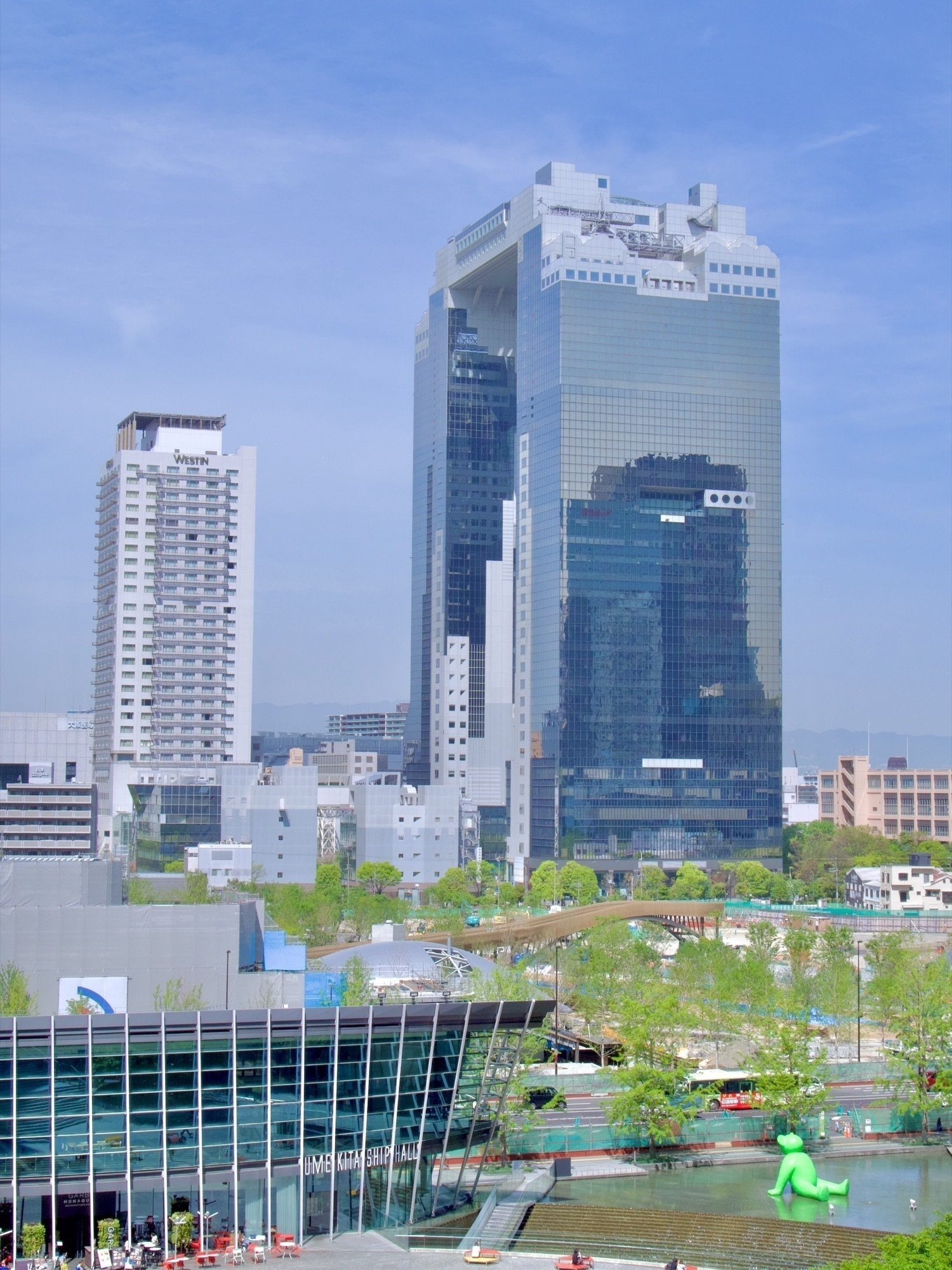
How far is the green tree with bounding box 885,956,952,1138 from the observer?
67812 mm

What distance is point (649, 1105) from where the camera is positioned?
6366cm

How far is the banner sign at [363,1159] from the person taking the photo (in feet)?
168

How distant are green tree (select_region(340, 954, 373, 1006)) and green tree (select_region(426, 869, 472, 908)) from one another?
56.1 m

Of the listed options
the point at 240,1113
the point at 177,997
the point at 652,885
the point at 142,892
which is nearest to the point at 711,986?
the point at 177,997

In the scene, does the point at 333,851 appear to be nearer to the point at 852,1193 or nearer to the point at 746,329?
the point at 746,329

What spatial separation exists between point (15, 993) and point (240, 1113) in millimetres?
18281

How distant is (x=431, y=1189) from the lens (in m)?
55.0

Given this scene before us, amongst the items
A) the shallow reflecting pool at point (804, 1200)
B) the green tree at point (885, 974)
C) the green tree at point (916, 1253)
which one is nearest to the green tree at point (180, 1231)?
the shallow reflecting pool at point (804, 1200)

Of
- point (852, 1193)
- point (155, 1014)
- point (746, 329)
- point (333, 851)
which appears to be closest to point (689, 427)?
point (746, 329)

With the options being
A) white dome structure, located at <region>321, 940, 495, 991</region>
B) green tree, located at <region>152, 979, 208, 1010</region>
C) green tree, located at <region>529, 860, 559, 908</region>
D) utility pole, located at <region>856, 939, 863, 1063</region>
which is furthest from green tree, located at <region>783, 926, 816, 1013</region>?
green tree, located at <region>529, 860, 559, 908</region>

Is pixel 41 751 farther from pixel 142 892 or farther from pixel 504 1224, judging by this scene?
pixel 504 1224

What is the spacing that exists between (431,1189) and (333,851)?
351 ft

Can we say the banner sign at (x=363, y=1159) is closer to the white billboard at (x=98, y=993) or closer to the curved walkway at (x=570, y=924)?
the white billboard at (x=98, y=993)

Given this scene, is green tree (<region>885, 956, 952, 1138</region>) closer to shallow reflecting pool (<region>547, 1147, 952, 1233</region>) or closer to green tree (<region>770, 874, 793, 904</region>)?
shallow reflecting pool (<region>547, 1147, 952, 1233</region>)
